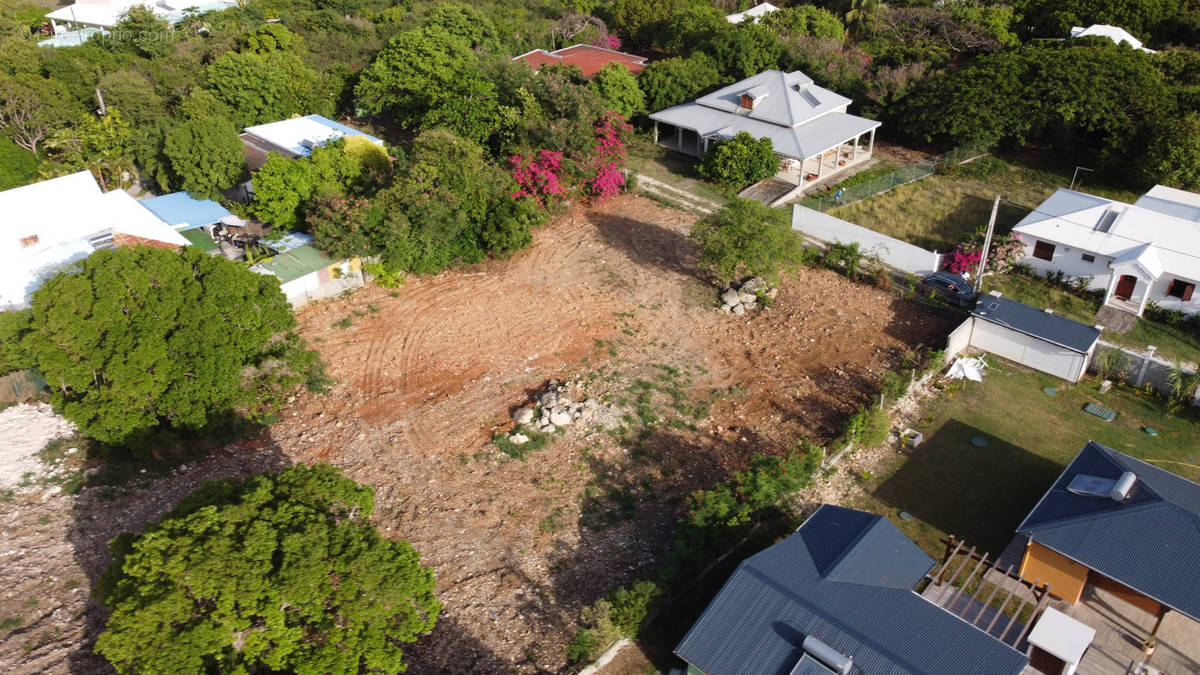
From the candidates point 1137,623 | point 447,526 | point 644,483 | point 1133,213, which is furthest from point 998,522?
point 1133,213

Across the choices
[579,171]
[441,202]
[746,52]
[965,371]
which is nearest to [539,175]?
[579,171]

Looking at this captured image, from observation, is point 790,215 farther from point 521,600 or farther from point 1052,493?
point 521,600

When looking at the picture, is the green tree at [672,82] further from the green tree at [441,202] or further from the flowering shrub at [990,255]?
the flowering shrub at [990,255]

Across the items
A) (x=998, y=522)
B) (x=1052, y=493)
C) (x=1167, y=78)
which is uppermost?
(x=1167, y=78)

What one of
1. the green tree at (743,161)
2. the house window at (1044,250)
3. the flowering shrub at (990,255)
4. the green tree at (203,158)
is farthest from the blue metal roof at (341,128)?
the house window at (1044,250)

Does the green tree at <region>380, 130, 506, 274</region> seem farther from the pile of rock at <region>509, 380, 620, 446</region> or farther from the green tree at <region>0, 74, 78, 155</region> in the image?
the green tree at <region>0, 74, 78, 155</region>

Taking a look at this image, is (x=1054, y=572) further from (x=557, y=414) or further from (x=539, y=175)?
(x=539, y=175)
